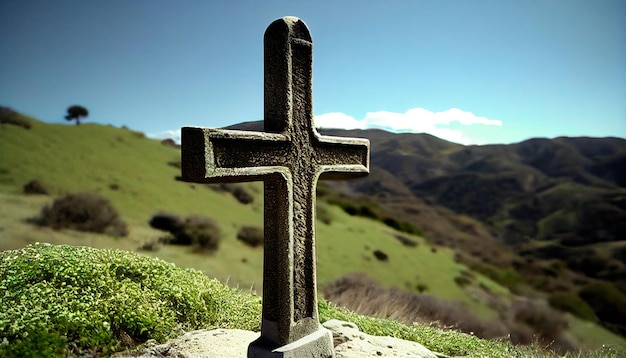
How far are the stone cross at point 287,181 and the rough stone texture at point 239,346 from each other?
91 cm

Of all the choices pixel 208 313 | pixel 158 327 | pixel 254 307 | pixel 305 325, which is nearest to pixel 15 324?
pixel 158 327

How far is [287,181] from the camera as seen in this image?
5.09 m

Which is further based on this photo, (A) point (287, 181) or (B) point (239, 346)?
(B) point (239, 346)

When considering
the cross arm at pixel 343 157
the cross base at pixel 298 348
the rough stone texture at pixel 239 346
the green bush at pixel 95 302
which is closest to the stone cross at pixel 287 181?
the cross base at pixel 298 348

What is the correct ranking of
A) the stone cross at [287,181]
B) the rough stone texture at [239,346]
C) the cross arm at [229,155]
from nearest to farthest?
the cross arm at [229,155], the stone cross at [287,181], the rough stone texture at [239,346]

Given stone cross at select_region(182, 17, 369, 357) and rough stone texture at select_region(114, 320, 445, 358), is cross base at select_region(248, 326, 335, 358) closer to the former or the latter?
stone cross at select_region(182, 17, 369, 357)

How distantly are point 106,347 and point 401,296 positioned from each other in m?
7.74

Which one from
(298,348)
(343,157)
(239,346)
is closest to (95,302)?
(239,346)

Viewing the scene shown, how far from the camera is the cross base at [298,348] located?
5.00 m

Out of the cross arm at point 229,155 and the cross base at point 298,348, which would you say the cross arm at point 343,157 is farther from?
the cross base at point 298,348

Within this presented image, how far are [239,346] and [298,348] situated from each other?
141cm

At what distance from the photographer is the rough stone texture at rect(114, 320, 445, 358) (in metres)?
5.89

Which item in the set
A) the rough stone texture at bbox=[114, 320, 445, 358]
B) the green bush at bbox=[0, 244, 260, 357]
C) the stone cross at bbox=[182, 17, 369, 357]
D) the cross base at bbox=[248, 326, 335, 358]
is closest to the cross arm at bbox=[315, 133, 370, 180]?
the stone cross at bbox=[182, 17, 369, 357]

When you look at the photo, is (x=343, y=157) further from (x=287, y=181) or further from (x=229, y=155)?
(x=229, y=155)
